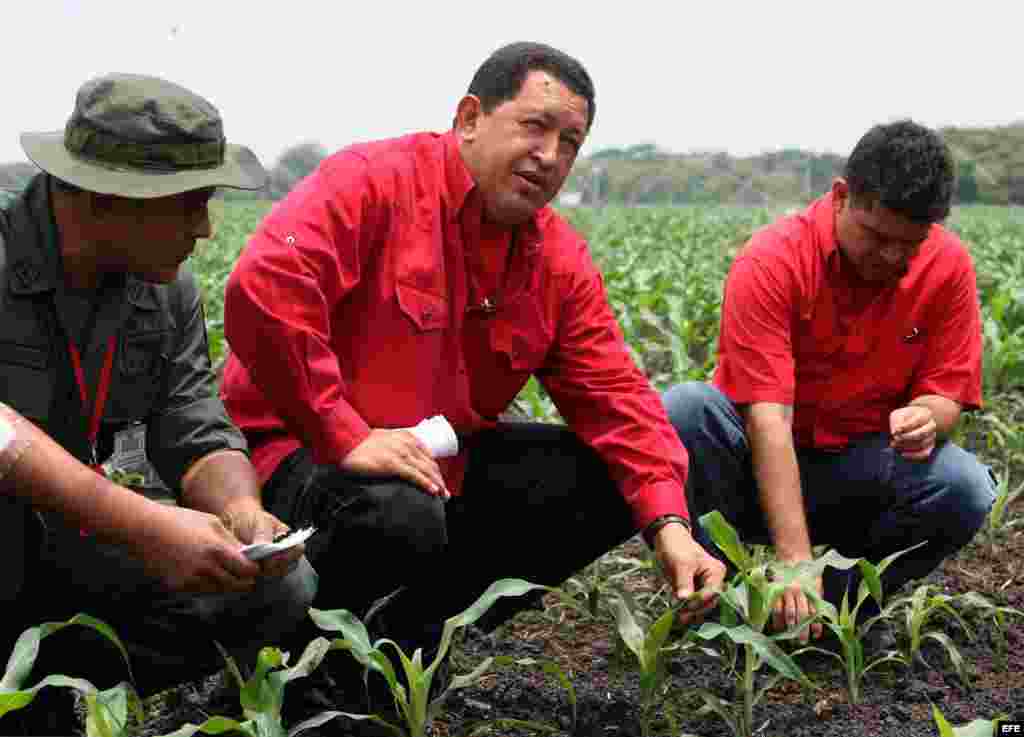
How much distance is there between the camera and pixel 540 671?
2979mm

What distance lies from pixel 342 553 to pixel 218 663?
0.30 meters

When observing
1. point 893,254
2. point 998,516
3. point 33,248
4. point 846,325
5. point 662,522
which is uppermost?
point 33,248

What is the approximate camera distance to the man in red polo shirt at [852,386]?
9.70ft

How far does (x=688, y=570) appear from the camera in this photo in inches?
101

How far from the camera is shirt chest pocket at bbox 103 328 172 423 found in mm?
2346

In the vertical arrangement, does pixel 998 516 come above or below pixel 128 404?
below

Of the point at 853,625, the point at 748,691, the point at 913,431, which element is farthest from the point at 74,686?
the point at 913,431

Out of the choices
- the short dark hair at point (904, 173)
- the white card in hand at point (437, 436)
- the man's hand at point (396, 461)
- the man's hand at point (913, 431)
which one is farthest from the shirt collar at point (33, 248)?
the man's hand at point (913, 431)

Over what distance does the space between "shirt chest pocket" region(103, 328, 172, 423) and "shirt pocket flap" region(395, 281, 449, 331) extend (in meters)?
0.45

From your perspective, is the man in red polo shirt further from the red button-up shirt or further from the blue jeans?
the red button-up shirt

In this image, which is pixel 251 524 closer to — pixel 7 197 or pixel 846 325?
pixel 7 197

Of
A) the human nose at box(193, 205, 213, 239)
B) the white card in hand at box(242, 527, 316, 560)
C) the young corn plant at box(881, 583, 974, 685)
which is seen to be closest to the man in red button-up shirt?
the human nose at box(193, 205, 213, 239)

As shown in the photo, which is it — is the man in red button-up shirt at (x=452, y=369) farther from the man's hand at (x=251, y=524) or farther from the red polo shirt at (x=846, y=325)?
the red polo shirt at (x=846, y=325)

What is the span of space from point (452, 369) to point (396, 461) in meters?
0.33
